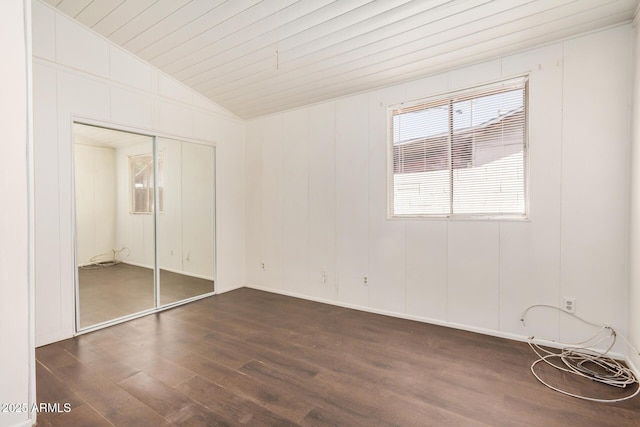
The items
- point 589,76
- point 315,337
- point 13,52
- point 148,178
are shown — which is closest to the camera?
point 13,52

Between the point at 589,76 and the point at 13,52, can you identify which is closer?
the point at 13,52

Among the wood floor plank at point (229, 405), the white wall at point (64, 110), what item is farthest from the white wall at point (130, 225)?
the wood floor plank at point (229, 405)

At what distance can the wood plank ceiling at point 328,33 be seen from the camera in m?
2.38

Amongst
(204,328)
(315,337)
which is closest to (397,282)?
(315,337)

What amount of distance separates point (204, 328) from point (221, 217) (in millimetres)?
1817

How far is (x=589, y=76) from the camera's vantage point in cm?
254

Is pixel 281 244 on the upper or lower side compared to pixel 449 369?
upper

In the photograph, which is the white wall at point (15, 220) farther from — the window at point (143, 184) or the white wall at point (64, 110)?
the window at point (143, 184)

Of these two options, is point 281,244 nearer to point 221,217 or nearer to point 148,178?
point 221,217

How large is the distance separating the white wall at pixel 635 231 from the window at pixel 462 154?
722 mm

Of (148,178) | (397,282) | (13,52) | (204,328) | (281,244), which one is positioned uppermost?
(13,52)

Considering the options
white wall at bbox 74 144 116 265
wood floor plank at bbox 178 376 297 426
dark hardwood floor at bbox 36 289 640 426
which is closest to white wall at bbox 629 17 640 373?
dark hardwood floor at bbox 36 289 640 426

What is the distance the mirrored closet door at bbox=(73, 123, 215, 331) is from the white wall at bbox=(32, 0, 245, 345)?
0.45 ft

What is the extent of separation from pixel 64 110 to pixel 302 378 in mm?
3357
